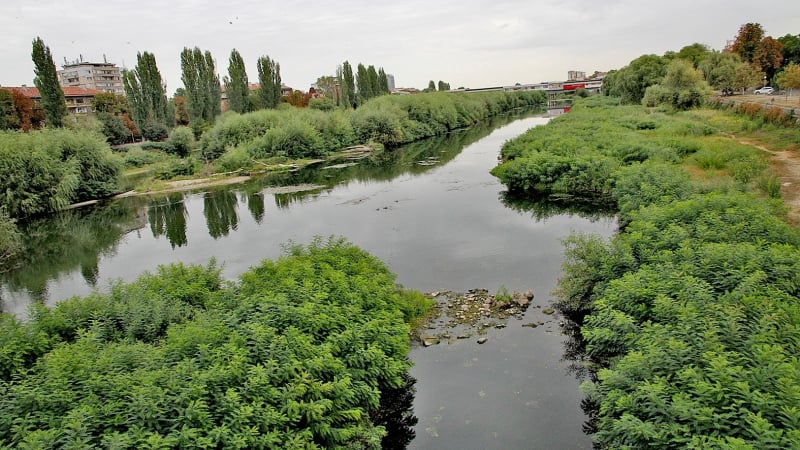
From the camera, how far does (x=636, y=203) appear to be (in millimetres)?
16828

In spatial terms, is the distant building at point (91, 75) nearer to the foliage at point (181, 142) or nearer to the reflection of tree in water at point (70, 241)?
the foliage at point (181, 142)

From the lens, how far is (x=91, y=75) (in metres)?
122

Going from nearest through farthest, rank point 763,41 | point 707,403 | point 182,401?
point 707,403, point 182,401, point 763,41

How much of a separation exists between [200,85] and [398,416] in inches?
2268

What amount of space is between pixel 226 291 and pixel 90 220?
75.8ft

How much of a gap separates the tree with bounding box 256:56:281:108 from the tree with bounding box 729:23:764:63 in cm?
6213

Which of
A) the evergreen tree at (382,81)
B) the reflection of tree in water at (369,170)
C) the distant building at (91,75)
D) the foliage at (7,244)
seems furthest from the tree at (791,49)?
the distant building at (91,75)

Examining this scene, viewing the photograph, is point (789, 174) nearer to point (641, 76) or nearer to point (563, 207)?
point (563, 207)

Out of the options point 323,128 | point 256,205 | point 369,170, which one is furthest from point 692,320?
point 323,128

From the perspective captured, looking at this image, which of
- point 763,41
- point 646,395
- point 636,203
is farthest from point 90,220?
point 763,41

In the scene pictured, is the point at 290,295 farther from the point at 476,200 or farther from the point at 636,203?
the point at 476,200

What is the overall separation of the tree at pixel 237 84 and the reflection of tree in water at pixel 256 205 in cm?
3205

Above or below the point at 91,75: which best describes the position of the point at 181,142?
below

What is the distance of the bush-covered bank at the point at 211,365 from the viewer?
608cm
